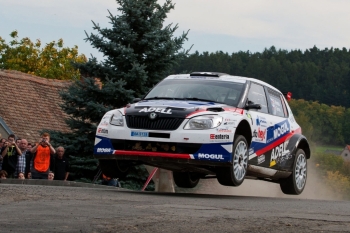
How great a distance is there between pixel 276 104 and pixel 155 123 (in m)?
3.62

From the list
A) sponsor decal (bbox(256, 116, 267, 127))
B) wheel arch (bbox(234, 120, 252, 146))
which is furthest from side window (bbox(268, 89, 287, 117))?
wheel arch (bbox(234, 120, 252, 146))

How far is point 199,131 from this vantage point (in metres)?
12.9

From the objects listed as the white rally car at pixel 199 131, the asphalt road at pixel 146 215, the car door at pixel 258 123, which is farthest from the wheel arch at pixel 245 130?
the asphalt road at pixel 146 215

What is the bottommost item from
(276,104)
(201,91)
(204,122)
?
(204,122)

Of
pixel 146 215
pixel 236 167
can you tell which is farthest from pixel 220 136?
pixel 146 215

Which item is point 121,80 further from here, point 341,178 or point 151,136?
point 341,178

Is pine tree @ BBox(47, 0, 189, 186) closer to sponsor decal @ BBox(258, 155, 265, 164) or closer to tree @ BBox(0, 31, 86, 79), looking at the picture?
sponsor decal @ BBox(258, 155, 265, 164)

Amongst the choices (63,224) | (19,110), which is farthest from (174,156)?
(19,110)

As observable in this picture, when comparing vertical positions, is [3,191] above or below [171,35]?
below

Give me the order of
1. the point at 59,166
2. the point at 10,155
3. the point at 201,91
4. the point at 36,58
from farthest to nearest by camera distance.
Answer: the point at 36,58 < the point at 59,166 < the point at 10,155 < the point at 201,91

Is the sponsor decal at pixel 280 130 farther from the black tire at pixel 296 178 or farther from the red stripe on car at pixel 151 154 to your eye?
the red stripe on car at pixel 151 154

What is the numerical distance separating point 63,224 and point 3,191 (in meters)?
4.16

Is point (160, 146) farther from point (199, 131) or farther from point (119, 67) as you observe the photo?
point (119, 67)

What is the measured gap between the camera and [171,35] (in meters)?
26.9
